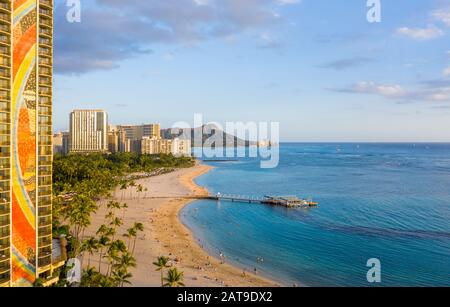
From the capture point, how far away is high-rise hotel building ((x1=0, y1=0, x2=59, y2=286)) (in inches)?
1070

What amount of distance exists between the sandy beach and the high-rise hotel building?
10379 millimetres

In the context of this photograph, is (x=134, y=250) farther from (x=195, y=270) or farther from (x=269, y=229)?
(x=269, y=229)

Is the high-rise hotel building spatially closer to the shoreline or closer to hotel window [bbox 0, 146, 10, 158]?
hotel window [bbox 0, 146, 10, 158]

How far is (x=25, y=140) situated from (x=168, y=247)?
25.2 meters

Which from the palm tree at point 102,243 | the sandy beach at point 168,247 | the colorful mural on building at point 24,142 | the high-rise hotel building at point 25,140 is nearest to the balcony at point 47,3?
the high-rise hotel building at point 25,140

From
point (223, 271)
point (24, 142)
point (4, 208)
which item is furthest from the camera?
point (223, 271)

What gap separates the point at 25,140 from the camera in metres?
28.7

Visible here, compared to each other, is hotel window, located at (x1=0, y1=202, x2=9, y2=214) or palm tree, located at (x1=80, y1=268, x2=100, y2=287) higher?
hotel window, located at (x1=0, y1=202, x2=9, y2=214)

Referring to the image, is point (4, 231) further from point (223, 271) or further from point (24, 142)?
point (223, 271)

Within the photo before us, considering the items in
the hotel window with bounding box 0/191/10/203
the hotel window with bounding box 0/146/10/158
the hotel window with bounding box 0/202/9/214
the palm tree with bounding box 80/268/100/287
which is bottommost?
the palm tree with bounding box 80/268/100/287

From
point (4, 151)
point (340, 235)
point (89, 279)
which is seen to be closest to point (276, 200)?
point (340, 235)

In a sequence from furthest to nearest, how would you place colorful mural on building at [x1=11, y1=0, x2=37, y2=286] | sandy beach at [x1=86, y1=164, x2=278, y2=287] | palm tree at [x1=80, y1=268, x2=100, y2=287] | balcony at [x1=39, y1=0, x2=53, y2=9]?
sandy beach at [x1=86, y1=164, x2=278, y2=287] → balcony at [x1=39, y1=0, x2=53, y2=9] → colorful mural on building at [x1=11, y1=0, x2=37, y2=286] → palm tree at [x1=80, y1=268, x2=100, y2=287]

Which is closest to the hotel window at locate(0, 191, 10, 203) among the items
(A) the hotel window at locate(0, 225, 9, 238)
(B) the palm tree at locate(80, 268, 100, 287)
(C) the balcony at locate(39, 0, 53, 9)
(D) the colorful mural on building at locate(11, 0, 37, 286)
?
(D) the colorful mural on building at locate(11, 0, 37, 286)
